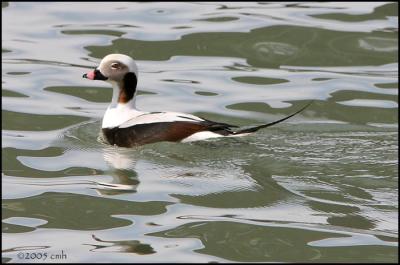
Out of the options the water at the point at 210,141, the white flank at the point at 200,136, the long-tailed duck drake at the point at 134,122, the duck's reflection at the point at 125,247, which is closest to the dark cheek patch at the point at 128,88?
the long-tailed duck drake at the point at 134,122

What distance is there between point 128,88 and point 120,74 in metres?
0.15

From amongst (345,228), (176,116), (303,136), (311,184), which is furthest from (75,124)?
(345,228)

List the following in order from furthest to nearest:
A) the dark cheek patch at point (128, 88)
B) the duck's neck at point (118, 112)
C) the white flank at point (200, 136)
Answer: the dark cheek patch at point (128, 88) → the duck's neck at point (118, 112) → the white flank at point (200, 136)

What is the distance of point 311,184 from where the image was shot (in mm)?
9000

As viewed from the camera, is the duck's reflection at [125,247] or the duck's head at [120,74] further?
the duck's head at [120,74]

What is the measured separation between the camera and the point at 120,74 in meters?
10.7

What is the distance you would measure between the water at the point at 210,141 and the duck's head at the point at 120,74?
478mm

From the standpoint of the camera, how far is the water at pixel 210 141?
305 inches

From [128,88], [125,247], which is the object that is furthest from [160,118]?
[125,247]

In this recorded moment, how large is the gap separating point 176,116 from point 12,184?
1696 mm

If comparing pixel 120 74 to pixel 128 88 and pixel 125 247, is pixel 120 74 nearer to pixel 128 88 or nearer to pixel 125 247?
pixel 128 88

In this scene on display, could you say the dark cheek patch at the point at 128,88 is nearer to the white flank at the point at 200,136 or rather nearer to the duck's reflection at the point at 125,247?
the white flank at the point at 200,136

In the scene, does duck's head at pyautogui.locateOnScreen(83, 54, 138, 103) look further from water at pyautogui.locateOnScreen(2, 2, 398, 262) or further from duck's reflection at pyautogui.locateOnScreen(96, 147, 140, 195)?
duck's reflection at pyautogui.locateOnScreen(96, 147, 140, 195)

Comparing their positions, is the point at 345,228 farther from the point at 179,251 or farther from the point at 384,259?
the point at 179,251
